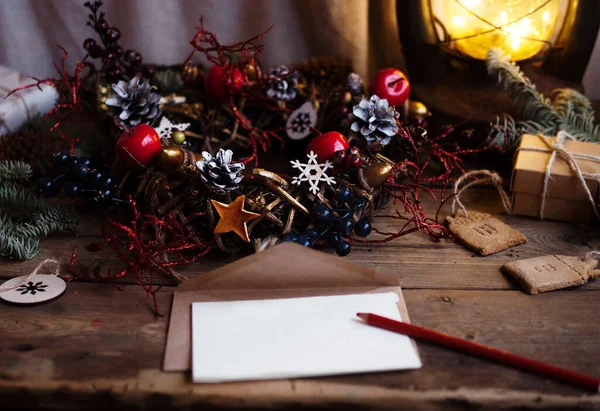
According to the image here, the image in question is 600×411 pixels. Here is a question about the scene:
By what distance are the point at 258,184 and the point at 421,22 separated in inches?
Result: 19.3

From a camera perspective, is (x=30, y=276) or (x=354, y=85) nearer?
(x=30, y=276)

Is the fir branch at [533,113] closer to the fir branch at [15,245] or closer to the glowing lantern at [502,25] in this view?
the glowing lantern at [502,25]

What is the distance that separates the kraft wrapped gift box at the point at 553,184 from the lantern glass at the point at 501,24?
0.62ft


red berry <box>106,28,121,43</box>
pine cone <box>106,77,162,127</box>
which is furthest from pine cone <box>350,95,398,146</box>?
red berry <box>106,28,121,43</box>

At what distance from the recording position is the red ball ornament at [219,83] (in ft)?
3.20

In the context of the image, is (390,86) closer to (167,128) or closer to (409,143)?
(409,143)

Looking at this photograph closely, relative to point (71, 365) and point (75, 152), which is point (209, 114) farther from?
point (71, 365)

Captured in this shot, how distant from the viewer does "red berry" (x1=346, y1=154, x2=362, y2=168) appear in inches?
30.5

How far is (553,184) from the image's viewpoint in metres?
0.84

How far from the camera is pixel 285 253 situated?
69cm

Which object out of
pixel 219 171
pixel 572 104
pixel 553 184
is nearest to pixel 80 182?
pixel 219 171

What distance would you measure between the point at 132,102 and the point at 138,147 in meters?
0.12

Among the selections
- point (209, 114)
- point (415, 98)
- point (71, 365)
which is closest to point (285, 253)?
point (71, 365)

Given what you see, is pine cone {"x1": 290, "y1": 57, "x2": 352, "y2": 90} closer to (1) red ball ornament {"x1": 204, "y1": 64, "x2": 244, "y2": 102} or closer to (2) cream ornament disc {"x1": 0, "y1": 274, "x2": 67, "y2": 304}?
(1) red ball ornament {"x1": 204, "y1": 64, "x2": 244, "y2": 102}
